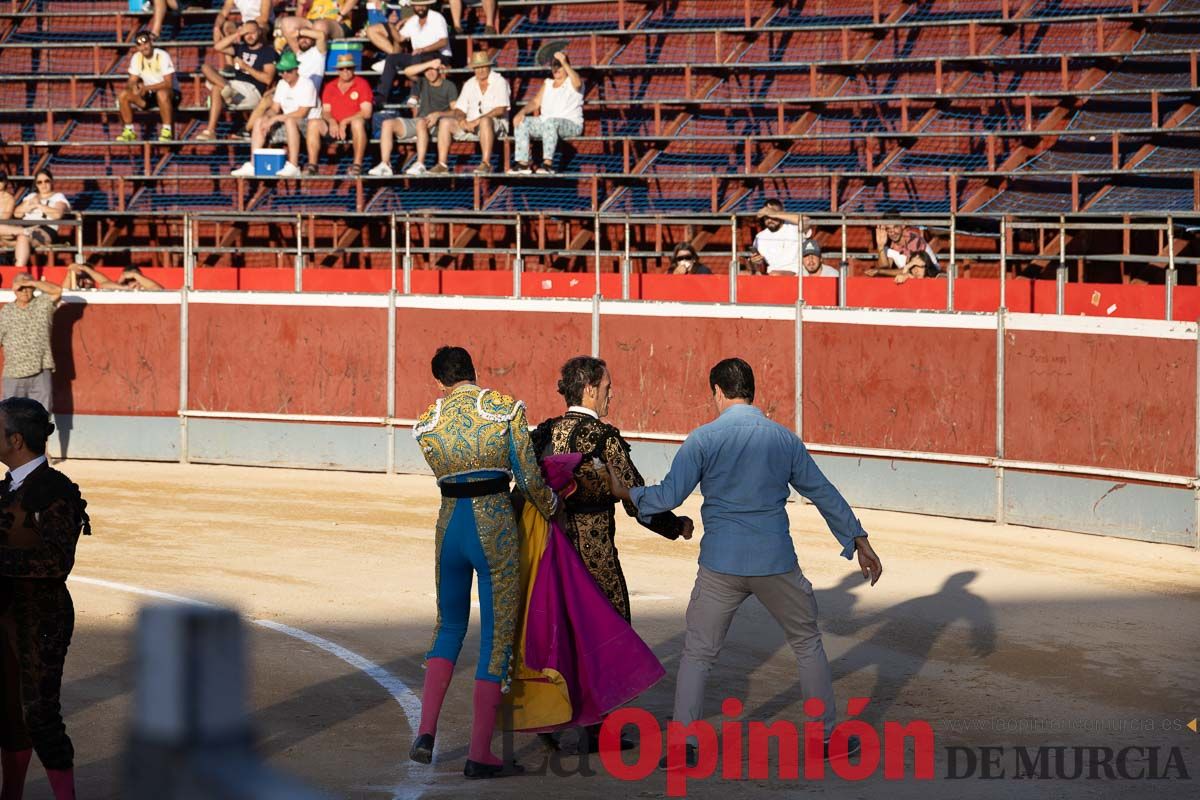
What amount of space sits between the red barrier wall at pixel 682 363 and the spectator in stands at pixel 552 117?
15.2 feet

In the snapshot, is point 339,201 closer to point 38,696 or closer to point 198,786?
point 38,696

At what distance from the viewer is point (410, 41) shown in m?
21.8

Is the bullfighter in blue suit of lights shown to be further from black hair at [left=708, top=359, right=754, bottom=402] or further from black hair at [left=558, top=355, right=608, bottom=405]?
black hair at [left=708, top=359, right=754, bottom=402]

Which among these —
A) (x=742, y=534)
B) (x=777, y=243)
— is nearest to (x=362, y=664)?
(x=742, y=534)

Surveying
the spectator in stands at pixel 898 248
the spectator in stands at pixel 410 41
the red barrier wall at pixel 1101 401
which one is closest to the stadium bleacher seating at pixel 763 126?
the spectator in stands at pixel 410 41

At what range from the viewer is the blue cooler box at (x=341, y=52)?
71.9 feet

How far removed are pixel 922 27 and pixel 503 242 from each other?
215 inches

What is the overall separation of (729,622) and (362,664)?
8.68 feet

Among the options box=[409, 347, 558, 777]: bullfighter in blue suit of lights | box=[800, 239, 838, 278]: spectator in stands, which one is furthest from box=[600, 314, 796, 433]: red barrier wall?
box=[409, 347, 558, 777]: bullfighter in blue suit of lights

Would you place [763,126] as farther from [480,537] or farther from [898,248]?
[480,537]

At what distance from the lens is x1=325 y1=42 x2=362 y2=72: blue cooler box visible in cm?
2192

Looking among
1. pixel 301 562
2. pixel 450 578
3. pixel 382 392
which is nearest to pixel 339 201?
pixel 382 392

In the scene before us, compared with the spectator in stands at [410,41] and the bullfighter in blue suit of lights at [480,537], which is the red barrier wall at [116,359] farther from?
the bullfighter in blue suit of lights at [480,537]

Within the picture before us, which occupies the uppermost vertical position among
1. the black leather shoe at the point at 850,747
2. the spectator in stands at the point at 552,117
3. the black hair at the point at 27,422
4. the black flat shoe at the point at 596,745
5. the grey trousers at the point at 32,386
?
the spectator in stands at the point at 552,117
